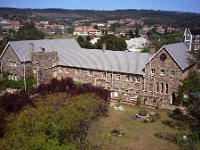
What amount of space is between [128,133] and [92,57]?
22.7m

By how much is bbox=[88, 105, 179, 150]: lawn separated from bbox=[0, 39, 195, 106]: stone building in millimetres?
5284

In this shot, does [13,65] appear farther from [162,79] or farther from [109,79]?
[162,79]

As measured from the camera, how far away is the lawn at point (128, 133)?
3103 centimetres

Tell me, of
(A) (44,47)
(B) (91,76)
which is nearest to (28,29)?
(A) (44,47)

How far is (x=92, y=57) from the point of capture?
57.7m

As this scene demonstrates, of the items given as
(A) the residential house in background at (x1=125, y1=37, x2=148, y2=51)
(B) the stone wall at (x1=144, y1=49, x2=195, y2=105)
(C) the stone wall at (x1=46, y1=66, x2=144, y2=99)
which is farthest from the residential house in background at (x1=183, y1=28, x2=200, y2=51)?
(C) the stone wall at (x1=46, y1=66, x2=144, y2=99)

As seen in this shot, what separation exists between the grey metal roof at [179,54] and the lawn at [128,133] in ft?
25.7

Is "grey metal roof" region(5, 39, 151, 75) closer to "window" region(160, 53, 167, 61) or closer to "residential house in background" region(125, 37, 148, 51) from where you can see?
"window" region(160, 53, 167, 61)

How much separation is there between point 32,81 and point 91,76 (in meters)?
10.4

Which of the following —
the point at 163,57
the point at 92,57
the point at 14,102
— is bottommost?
the point at 14,102

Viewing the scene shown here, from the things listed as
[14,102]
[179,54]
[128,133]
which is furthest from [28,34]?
[128,133]

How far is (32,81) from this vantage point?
5559cm

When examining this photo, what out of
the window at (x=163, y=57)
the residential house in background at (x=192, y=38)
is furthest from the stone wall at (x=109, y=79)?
the residential house in background at (x=192, y=38)

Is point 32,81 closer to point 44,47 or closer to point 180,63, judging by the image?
point 44,47
